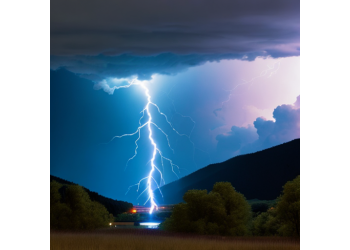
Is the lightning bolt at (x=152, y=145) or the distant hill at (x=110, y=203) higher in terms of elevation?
the lightning bolt at (x=152, y=145)

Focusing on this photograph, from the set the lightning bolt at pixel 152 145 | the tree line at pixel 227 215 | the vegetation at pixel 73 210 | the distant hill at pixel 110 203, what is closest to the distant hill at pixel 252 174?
the lightning bolt at pixel 152 145

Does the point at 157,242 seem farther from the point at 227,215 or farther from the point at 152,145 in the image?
the point at 152,145

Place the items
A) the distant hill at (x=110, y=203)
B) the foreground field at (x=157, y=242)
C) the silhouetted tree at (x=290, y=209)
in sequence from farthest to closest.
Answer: the distant hill at (x=110, y=203) < the silhouetted tree at (x=290, y=209) < the foreground field at (x=157, y=242)

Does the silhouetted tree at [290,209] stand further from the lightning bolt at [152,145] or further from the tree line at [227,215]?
the lightning bolt at [152,145]

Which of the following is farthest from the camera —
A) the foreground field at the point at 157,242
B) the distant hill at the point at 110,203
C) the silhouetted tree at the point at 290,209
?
the distant hill at the point at 110,203

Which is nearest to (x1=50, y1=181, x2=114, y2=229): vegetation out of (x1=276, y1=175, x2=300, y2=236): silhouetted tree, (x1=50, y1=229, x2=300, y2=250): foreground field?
(x1=50, y1=229, x2=300, y2=250): foreground field

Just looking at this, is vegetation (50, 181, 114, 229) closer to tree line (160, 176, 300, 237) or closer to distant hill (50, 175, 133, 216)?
distant hill (50, 175, 133, 216)
